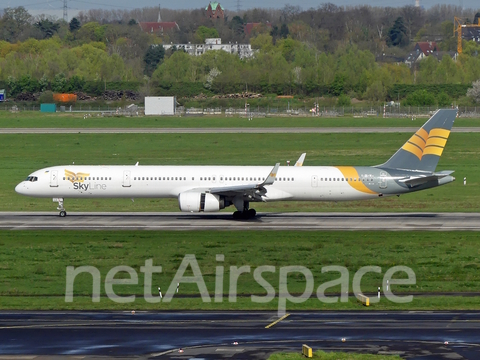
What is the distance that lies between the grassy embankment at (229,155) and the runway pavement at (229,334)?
32.1m

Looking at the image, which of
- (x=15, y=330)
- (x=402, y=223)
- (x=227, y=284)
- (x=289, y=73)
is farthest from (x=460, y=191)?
(x=289, y=73)

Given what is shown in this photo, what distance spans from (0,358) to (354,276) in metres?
18.9

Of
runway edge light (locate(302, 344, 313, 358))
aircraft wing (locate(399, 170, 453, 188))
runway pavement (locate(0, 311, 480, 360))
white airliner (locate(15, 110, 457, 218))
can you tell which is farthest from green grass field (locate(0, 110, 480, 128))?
runway edge light (locate(302, 344, 313, 358))

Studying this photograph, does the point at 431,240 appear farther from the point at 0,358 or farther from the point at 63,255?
the point at 0,358

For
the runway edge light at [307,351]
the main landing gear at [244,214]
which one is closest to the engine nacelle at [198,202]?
the main landing gear at [244,214]

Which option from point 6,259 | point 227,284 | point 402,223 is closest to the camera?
point 227,284

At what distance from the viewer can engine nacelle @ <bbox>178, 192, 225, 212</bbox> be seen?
5259cm

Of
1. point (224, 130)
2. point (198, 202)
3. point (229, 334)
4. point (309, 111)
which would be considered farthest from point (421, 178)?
point (309, 111)

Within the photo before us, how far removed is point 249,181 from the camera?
55.4 meters

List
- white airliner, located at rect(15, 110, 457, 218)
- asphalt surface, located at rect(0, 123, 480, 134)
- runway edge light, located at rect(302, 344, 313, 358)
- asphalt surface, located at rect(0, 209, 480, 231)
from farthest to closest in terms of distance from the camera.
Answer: asphalt surface, located at rect(0, 123, 480, 134) → white airliner, located at rect(15, 110, 457, 218) → asphalt surface, located at rect(0, 209, 480, 231) → runway edge light, located at rect(302, 344, 313, 358)

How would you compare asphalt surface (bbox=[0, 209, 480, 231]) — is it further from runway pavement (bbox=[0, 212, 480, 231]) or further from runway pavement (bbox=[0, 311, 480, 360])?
runway pavement (bbox=[0, 311, 480, 360])

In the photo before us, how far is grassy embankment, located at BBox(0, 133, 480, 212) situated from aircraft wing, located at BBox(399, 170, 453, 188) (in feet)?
21.7

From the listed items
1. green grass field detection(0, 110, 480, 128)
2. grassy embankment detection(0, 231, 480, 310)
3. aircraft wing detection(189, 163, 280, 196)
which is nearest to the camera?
grassy embankment detection(0, 231, 480, 310)

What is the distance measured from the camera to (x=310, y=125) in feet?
414
